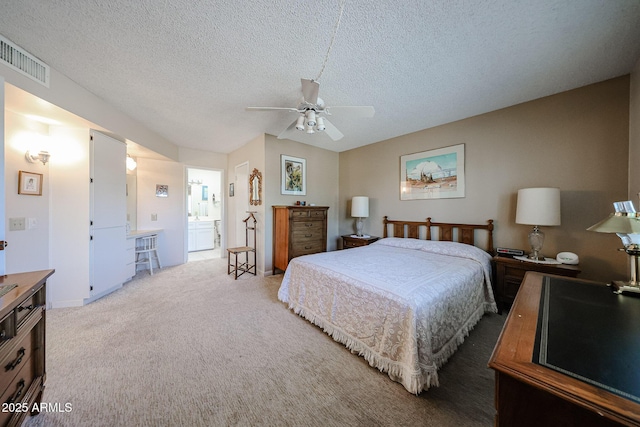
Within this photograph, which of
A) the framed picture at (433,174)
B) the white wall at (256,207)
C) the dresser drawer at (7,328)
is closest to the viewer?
the dresser drawer at (7,328)

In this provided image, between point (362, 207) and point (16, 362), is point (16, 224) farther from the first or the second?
point (362, 207)

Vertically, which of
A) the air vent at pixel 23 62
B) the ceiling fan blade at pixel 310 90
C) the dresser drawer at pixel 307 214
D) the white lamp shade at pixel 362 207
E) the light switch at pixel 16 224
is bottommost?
the light switch at pixel 16 224

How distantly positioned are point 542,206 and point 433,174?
4.73 ft

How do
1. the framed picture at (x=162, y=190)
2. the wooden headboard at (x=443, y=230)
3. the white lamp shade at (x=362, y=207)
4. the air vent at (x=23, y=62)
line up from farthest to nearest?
the framed picture at (x=162, y=190) < the white lamp shade at (x=362, y=207) < the wooden headboard at (x=443, y=230) < the air vent at (x=23, y=62)

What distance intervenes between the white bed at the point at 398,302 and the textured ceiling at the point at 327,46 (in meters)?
1.94

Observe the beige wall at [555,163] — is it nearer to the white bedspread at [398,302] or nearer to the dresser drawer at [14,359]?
the white bedspread at [398,302]

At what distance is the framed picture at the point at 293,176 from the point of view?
406 centimetres

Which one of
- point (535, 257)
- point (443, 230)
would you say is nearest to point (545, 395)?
point (535, 257)

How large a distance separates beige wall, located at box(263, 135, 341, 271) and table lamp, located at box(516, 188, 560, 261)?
322cm

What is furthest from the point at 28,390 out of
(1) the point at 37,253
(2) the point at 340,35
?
(2) the point at 340,35

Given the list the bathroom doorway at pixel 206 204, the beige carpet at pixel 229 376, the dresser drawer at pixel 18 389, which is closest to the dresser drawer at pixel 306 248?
the beige carpet at pixel 229 376

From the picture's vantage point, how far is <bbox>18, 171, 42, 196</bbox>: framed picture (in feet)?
7.49

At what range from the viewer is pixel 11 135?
2199 mm

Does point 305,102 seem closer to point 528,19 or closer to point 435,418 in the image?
point 528,19
